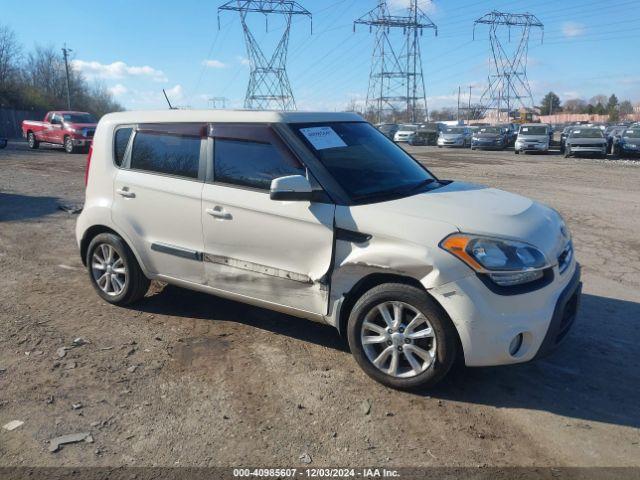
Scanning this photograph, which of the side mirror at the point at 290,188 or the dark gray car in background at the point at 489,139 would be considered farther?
the dark gray car in background at the point at 489,139

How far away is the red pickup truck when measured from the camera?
25.7m

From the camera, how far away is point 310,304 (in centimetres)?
412

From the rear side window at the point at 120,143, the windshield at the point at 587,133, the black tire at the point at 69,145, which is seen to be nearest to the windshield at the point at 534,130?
the windshield at the point at 587,133

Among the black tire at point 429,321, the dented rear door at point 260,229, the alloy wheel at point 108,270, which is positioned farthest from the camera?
the alloy wheel at point 108,270

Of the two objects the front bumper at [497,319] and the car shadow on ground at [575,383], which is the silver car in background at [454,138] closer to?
the car shadow on ground at [575,383]

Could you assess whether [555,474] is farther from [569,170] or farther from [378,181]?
[569,170]

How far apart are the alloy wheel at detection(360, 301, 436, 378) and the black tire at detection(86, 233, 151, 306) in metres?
2.38

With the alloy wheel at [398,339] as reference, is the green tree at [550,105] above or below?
above

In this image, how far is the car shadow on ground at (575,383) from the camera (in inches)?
142

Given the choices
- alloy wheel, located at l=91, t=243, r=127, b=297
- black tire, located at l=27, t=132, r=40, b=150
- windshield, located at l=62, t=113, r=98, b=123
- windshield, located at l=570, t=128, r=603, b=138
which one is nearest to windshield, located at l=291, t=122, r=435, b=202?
alloy wheel, located at l=91, t=243, r=127, b=297

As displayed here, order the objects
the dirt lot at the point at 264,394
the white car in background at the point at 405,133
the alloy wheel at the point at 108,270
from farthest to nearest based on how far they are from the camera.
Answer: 1. the white car in background at the point at 405,133
2. the alloy wheel at the point at 108,270
3. the dirt lot at the point at 264,394

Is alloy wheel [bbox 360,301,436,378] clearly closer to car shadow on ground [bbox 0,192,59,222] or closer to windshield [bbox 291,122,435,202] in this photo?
windshield [bbox 291,122,435,202]

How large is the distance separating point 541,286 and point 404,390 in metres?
1.12

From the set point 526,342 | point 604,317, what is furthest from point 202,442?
point 604,317
